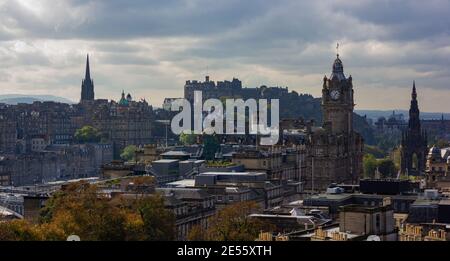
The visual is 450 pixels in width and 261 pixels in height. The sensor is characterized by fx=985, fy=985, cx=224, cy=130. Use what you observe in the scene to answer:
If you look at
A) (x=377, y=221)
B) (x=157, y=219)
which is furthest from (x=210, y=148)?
(x=377, y=221)

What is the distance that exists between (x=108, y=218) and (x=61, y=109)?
150 meters

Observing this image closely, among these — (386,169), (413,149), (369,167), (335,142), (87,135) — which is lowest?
(386,169)

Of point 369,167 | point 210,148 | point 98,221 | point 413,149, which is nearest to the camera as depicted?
point 98,221

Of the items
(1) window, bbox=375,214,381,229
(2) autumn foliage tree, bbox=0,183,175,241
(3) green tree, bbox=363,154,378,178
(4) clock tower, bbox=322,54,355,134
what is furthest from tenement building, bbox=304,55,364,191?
(1) window, bbox=375,214,381,229

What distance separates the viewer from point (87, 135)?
171375 mm

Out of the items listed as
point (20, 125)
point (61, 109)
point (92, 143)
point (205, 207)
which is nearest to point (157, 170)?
point (205, 207)

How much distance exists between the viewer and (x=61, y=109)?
197 metres

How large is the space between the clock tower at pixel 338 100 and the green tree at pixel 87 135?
68023mm

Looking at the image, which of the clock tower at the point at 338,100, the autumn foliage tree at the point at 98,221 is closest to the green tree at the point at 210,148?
the clock tower at the point at 338,100

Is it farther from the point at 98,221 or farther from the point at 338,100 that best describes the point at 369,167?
the point at 98,221

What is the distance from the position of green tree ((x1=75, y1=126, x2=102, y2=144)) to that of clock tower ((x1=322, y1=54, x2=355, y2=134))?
6802 cm

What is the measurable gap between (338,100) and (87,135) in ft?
233

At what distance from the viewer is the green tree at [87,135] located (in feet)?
558
